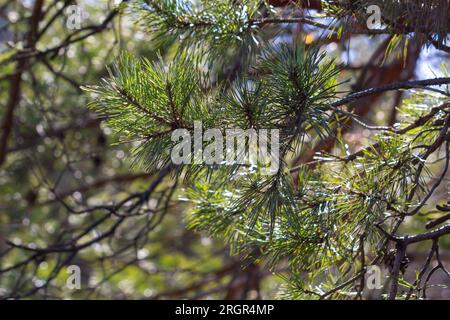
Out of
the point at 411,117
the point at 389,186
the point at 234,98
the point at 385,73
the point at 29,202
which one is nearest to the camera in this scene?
the point at 234,98

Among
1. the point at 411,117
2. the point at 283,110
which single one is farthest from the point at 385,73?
the point at 283,110

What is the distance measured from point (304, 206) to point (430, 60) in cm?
209

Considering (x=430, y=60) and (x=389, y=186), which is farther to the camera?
(x=430, y=60)

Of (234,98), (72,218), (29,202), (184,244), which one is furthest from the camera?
(184,244)

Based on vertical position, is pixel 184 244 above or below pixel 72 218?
below

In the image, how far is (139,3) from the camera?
1928 millimetres

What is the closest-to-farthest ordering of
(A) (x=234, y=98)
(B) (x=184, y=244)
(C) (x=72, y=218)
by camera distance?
1. (A) (x=234, y=98)
2. (C) (x=72, y=218)
3. (B) (x=184, y=244)

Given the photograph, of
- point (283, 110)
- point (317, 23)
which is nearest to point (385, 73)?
point (317, 23)

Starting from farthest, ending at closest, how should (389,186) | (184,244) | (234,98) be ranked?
(184,244) → (389,186) → (234,98)

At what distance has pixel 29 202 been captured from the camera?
386 cm

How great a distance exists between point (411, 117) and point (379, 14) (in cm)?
56

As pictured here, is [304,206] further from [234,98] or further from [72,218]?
[72,218]

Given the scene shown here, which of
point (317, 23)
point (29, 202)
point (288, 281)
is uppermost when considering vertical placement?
point (317, 23)

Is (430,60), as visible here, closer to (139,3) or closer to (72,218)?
(139,3)
